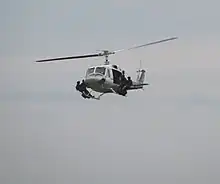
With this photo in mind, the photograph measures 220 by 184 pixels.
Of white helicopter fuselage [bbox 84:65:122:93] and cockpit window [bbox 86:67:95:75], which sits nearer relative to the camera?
white helicopter fuselage [bbox 84:65:122:93]

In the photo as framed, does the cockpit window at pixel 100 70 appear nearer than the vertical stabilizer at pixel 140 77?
Yes

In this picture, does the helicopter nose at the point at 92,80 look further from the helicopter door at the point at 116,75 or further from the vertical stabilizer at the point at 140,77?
the vertical stabilizer at the point at 140,77

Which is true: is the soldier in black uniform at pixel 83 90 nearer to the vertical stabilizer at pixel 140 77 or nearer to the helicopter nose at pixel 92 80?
the helicopter nose at pixel 92 80

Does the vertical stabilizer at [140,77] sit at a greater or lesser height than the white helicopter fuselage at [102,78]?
greater

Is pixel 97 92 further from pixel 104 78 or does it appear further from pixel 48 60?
pixel 48 60

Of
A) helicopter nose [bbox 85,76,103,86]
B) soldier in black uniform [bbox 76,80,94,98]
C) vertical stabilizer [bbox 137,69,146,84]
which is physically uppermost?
vertical stabilizer [bbox 137,69,146,84]

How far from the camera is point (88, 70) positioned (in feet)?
88.0

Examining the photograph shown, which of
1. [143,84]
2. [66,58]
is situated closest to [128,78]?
[143,84]

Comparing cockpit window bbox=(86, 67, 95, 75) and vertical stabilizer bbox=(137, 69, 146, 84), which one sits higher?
vertical stabilizer bbox=(137, 69, 146, 84)

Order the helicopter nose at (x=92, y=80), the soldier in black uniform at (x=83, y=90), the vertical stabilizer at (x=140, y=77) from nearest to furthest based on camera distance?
the helicopter nose at (x=92, y=80) → the soldier in black uniform at (x=83, y=90) → the vertical stabilizer at (x=140, y=77)

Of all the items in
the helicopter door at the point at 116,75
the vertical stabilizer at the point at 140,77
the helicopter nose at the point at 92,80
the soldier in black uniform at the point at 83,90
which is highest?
the vertical stabilizer at the point at 140,77

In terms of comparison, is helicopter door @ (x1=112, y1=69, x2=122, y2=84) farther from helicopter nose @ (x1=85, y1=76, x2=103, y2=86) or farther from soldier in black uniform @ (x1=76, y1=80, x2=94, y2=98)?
soldier in black uniform @ (x1=76, y1=80, x2=94, y2=98)

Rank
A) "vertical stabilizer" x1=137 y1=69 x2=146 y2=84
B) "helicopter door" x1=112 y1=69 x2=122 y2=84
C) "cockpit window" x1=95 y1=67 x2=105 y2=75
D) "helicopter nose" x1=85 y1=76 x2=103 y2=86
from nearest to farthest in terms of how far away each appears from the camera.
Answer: "helicopter nose" x1=85 y1=76 x2=103 y2=86
"cockpit window" x1=95 y1=67 x2=105 y2=75
"helicopter door" x1=112 y1=69 x2=122 y2=84
"vertical stabilizer" x1=137 y1=69 x2=146 y2=84

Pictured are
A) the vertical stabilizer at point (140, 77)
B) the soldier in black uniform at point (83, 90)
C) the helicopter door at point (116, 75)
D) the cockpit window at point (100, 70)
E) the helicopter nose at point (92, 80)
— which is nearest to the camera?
the helicopter nose at point (92, 80)
